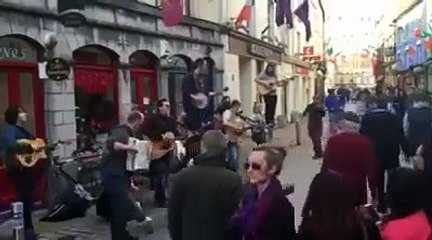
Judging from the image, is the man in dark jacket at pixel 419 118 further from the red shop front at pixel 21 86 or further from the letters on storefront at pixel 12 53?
the letters on storefront at pixel 12 53

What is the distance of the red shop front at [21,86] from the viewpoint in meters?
11.9

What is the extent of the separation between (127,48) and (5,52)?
478 centimetres

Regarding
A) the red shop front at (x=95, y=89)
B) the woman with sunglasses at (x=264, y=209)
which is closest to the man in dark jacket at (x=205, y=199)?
the woman with sunglasses at (x=264, y=209)

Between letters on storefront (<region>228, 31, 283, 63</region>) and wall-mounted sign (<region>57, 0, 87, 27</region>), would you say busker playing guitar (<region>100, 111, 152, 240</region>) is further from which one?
letters on storefront (<region>228, 31, 283, 63</region>)

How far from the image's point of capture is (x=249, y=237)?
4715mm

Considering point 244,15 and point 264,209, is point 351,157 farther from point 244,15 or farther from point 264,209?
point 244,15

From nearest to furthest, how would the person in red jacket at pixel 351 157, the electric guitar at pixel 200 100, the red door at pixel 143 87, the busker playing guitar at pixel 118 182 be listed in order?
1. the person in red jacket at pixel 351 157
2. the busker playing guitar at pixel 118 182
3. the red door at pixel 143 87
4. the electric guitar at pixel 200 100

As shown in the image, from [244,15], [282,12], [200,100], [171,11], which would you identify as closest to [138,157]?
[171,11]

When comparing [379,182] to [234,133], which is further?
[234,133]

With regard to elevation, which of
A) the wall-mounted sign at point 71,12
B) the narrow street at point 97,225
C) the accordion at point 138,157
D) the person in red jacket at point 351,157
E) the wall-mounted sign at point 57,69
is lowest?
the narrow street at point 97,225

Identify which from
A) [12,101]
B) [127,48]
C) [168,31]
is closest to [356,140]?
[12,101]

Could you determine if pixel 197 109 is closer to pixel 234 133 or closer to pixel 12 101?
pixel 234 133

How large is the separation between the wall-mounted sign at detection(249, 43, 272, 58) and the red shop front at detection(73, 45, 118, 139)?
47.6 feet

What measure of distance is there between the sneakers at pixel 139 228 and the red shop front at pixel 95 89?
546 centimetres
